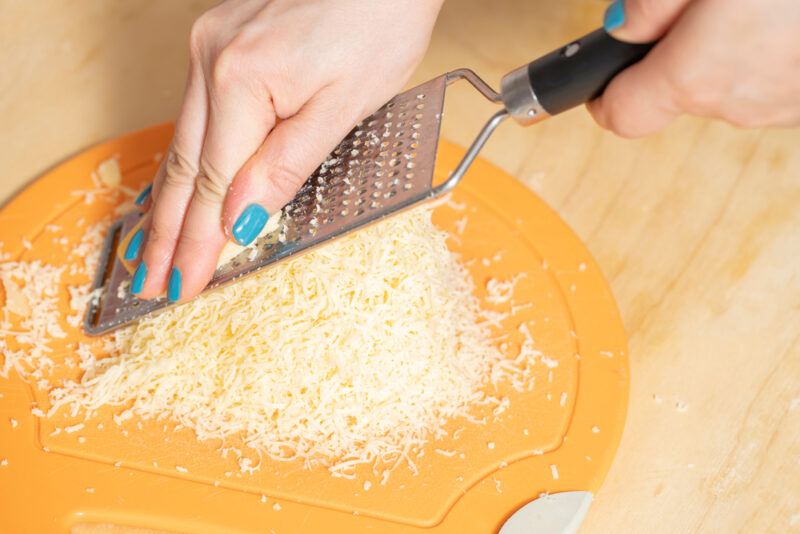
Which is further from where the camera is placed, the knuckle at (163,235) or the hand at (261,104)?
the knuckle at (163,235)

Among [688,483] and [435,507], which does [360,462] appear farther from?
[688,483]

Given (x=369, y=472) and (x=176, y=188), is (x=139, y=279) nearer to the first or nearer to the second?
(x=176, y=188)

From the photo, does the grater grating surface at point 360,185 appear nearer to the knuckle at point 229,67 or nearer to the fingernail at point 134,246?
the fingernail at point 134,246

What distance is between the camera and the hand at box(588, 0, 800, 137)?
4.30 feet

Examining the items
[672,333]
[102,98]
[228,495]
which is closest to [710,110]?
[672,333]

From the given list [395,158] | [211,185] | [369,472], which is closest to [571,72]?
[395,158]

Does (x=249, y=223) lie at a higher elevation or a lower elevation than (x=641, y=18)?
lower

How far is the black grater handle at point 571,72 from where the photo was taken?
1400mm

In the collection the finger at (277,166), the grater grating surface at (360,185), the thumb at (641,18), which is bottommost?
the grater grating surface at (360,185)

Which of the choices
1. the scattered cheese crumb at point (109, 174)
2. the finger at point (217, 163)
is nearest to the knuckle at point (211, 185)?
the finger at point (217, 163)

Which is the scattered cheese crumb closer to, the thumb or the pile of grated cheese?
the pile of grated cheese

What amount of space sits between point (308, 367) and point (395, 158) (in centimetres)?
44

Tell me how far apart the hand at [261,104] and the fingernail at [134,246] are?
14cm

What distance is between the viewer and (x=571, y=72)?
4.61ft
